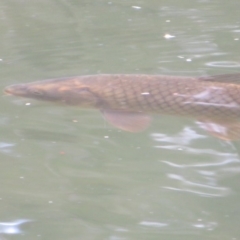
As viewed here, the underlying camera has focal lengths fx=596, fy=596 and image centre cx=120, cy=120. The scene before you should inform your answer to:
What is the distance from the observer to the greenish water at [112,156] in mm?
3799

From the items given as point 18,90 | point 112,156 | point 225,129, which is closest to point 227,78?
point 225,129

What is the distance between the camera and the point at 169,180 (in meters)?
4.12

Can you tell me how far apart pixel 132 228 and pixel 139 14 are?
3.86 meters

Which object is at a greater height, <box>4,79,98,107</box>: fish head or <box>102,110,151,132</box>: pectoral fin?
<box>4,79,98,107</box>: fish head

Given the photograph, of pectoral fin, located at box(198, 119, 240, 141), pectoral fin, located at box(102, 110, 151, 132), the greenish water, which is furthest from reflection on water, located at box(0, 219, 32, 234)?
pectoral fin, located at box(198, 119, 240, 141)

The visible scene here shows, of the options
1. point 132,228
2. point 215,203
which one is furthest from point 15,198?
point 215,203

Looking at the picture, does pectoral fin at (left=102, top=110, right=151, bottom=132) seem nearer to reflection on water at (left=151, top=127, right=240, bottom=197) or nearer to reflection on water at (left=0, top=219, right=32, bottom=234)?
reflection on water at (left=151, top=127, right=240, bottom=197)

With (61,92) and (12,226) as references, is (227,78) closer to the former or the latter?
(61,92)

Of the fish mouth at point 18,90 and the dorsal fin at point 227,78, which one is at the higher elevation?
the dorsal fin at point 227,78

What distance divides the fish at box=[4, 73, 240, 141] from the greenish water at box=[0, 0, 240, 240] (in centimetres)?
34

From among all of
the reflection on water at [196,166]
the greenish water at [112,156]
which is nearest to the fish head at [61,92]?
the greenish water at [112,156]

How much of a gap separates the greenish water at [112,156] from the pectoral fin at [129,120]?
31 cm

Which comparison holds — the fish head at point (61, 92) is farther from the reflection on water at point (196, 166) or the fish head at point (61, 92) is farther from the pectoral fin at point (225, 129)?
the pectoral fin at point (225, 129)

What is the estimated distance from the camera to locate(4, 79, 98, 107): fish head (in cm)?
426
